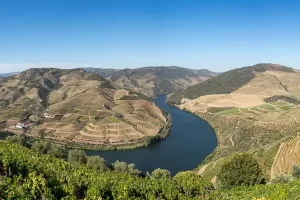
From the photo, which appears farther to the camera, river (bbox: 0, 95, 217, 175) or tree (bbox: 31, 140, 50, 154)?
river (bbox: 0, 95, 217, 175)

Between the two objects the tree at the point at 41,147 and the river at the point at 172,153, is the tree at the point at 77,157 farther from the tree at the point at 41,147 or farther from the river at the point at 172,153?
the river at the point at 172,153

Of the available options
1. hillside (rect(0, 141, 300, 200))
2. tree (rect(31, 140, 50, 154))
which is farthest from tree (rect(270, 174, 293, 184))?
tree (rect(31, 140, 50, 154))

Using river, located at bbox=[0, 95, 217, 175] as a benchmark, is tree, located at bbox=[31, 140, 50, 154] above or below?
above

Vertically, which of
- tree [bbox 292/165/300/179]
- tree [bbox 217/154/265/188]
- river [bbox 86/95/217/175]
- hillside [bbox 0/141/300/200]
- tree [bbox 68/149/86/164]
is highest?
hillside [bbox 0/141/300/200]

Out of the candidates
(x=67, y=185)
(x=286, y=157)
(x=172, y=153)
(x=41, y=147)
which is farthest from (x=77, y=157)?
(x=286, y=157)

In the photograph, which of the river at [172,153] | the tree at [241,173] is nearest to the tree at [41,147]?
the river at [172,153]

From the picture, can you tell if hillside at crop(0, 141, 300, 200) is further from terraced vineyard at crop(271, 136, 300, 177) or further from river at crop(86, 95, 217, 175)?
river at crop(86, 95, 217, 175)

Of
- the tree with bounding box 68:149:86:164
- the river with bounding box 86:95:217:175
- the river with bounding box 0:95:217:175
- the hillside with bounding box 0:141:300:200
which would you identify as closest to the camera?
the hillside with bounding box 0:141:300:200
